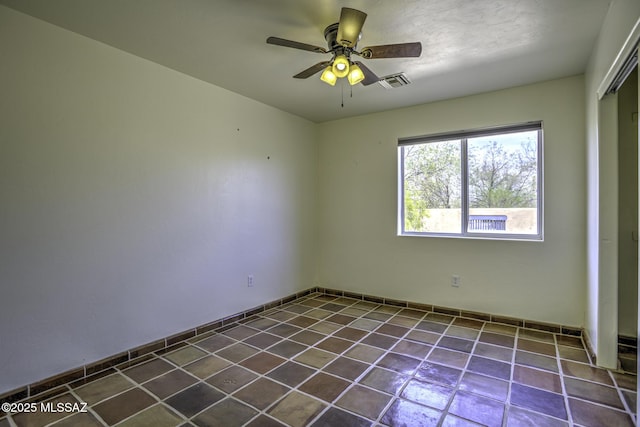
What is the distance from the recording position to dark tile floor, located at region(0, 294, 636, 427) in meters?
1.92

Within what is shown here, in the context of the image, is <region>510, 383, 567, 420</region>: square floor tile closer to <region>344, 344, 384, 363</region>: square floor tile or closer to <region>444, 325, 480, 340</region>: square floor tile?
<region>444, 325, 480, 340</region>: square floor tile

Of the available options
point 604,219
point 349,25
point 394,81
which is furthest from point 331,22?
point 604,219

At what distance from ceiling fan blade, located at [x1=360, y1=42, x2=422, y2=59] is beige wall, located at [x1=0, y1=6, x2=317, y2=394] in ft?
6.18

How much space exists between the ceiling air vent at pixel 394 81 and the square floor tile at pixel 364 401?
2450 millimetres

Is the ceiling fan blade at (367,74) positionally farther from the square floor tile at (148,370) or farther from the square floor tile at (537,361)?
the square floor tile at (148,370)

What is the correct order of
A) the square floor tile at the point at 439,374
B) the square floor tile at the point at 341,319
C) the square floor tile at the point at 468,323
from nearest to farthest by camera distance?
the square floor tile at the point at 439,374, the square floor tile at the point at 468,323, the square floor tile at the point at 341,319

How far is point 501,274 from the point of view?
11.4 feet

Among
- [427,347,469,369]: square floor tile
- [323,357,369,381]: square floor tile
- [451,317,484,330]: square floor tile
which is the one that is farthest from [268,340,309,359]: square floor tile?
[451,317,484,330]: square floor tile

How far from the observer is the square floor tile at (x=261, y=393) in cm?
207

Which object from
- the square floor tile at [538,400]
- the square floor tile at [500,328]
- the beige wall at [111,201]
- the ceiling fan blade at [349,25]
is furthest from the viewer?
the square floor tile at [500,328]

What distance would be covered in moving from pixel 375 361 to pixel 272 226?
2095 mm

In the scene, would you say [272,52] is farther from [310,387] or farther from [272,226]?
[310,387]

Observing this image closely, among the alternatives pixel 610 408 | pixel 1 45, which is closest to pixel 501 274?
pixel 610 408

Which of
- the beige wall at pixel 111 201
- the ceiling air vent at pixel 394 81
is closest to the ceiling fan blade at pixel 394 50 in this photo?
the ceiling air vent at pixel 394 81
